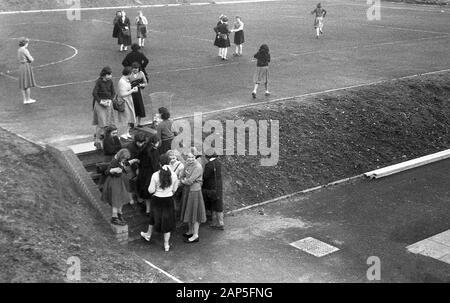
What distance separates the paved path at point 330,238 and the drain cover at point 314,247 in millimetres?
146

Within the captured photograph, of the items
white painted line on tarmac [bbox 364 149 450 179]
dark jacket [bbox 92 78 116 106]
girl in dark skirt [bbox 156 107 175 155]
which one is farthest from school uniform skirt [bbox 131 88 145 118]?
white painted line on tarmac [bbox 364 149 450 179]

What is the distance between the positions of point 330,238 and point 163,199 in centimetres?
367

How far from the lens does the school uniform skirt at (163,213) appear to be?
11.4m

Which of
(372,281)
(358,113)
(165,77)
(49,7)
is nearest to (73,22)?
(49,7)

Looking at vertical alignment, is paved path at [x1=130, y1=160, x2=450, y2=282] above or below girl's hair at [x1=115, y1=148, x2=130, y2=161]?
below

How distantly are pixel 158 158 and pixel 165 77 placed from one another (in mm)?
9318

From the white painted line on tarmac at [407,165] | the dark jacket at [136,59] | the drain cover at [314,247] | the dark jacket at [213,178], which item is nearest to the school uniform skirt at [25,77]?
the dark jacket at [136,59]

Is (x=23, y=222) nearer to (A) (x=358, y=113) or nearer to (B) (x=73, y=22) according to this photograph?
(A) (x=358, y=113)

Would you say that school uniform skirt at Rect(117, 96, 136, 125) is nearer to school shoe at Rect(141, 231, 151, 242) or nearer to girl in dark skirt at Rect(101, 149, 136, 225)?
girl in dark skirt at Rect(101, 149, 136, 225)

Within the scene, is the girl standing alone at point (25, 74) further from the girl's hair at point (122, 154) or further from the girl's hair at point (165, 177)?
the girl's hair at point (165, 177)

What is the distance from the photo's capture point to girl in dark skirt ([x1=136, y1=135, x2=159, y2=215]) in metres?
12.1

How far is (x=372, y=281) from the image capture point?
34.1 feet

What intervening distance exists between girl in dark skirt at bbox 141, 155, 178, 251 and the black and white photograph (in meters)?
0.03

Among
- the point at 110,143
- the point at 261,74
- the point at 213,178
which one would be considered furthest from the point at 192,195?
the point at 261,74
